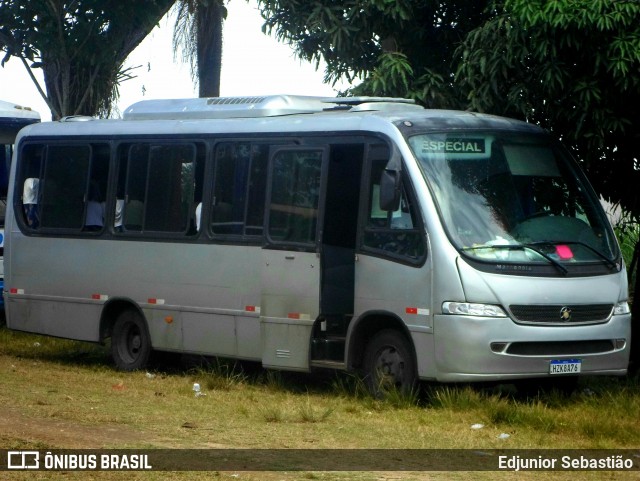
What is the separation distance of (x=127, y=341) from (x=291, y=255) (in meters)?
3.23

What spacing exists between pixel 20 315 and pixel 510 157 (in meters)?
6.72

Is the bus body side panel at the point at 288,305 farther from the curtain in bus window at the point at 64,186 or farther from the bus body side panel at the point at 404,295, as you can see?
the curtain in bus window at the point at 64,186

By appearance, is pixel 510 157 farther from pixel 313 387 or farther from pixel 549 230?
pixel 313 387

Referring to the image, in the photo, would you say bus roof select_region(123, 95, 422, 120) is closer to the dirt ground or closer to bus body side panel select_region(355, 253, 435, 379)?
bus body side panel select_region(355, 253, 435, 379)

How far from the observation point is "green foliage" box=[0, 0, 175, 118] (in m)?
22.7

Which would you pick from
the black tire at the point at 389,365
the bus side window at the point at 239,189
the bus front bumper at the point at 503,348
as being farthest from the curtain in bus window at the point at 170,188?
the bus front bumper at the point at 503,348

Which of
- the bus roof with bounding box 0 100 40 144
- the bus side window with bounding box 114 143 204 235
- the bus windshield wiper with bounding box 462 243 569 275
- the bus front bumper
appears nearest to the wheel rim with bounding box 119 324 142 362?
the bus side window with bounding box 114 143 204 235

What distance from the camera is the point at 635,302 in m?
15.5

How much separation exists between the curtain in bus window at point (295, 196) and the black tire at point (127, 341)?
2.69m

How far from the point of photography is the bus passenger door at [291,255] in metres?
13.5

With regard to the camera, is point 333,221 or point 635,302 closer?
point 333,221

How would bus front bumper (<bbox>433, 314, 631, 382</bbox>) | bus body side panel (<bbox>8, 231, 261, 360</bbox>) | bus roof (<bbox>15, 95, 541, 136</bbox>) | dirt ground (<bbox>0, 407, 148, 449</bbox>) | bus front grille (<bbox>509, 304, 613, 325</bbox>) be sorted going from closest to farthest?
dirt ground (<bbox>0, 407, 148, 449</bbox>) → bus front bumper (<bbox>433, 314, 631, 382</bbox>) → bus front grille (<bbox>509, 304, 613, 325</bbox>) → bus roof (<bbox>15, 95, 541, 136</bbox>) → bus body side panel (<bbox>8, 231, 261, 360</bbox>)

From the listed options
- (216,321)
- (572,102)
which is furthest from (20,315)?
(572,102)

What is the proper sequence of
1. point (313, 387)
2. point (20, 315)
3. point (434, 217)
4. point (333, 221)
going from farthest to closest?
point (20, 315), point (313, 387), point (333, 221), point (434, 217)
